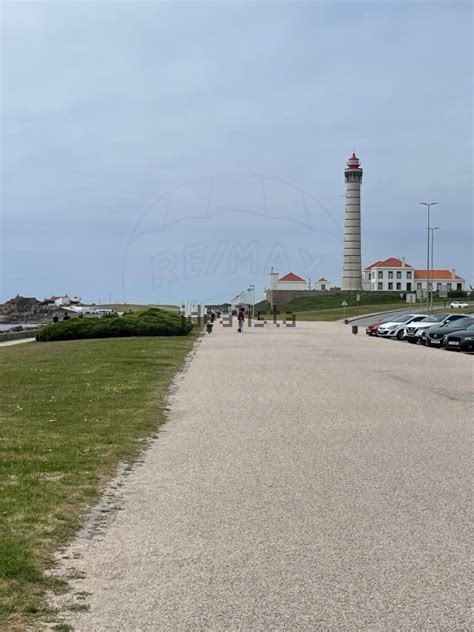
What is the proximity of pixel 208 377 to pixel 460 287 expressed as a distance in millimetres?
130797

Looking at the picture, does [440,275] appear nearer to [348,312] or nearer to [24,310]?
[348,312]

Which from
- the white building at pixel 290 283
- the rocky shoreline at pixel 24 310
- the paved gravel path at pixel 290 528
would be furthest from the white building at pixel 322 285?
the paved gravel path at pixel 290 528

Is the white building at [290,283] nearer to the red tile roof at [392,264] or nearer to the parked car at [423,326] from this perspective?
the red tile roof at [392,264]

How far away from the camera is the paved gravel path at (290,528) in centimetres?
462

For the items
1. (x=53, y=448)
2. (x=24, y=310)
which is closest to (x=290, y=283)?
(x=24, y=310)

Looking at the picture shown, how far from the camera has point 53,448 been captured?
9375 mm

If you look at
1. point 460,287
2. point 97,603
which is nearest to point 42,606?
point 97,603

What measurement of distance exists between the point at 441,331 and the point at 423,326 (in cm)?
590

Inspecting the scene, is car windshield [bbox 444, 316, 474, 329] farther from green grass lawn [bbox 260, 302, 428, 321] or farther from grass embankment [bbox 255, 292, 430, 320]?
grass embankment [bbox 255, 292, 430, 320]

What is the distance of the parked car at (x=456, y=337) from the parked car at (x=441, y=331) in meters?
1.05

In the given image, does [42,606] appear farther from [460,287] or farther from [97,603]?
[460,287]

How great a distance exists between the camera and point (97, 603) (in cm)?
471

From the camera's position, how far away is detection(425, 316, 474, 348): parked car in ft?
114

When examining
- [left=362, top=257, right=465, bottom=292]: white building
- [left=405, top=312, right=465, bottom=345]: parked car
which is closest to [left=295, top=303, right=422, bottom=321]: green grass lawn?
[left=362, top=257, right=465, bottom=292]: white building
